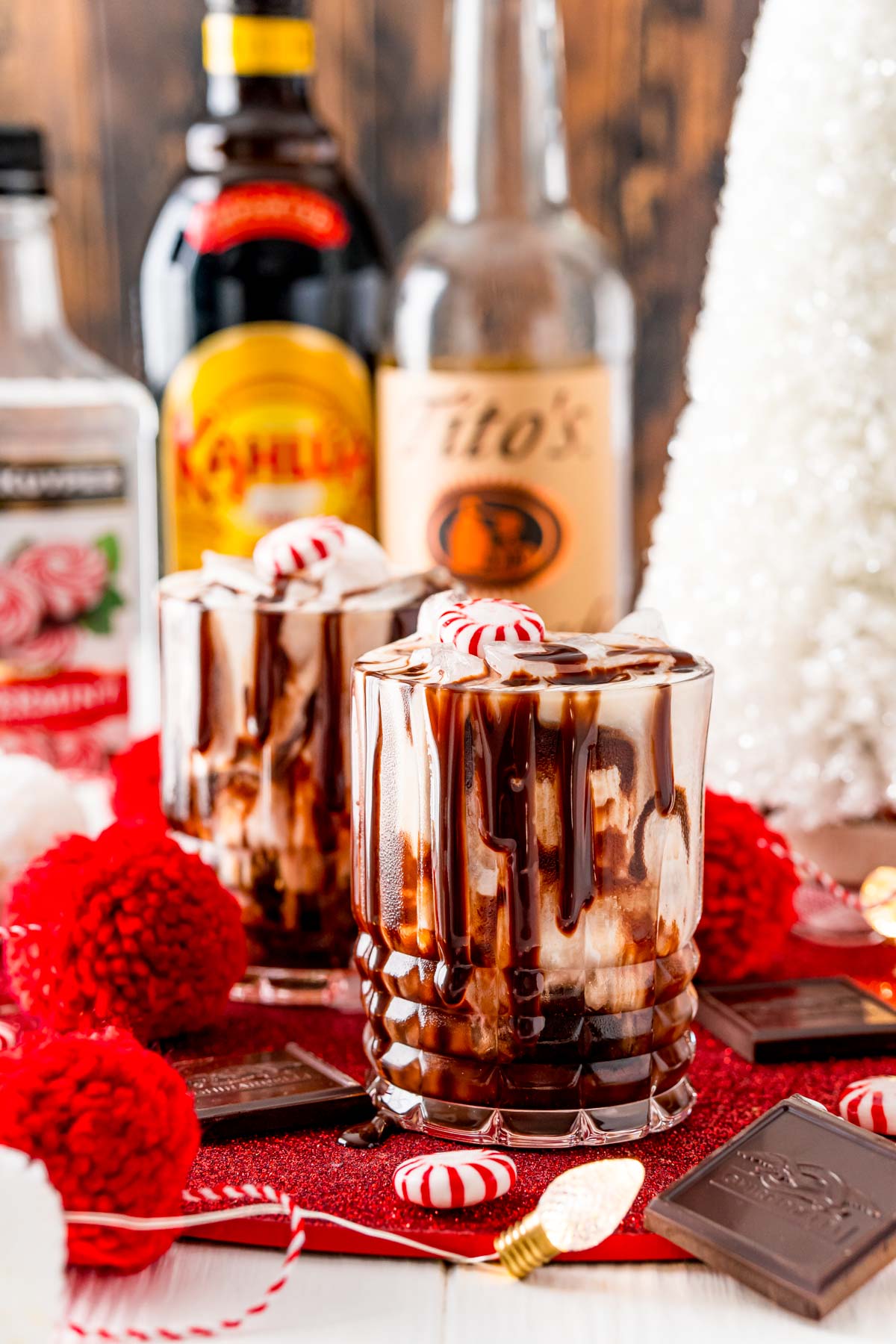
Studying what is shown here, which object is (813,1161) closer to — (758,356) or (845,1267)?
(845,1267)

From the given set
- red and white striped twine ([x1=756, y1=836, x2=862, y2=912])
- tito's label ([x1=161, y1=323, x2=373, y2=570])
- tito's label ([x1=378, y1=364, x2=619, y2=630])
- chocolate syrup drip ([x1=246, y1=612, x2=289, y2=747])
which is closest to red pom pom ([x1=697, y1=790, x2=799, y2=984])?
red and white striped twine ([x1=756, y1=836, x2=862, y2=912])

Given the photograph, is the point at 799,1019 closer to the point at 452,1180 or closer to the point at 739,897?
the point at 739,897

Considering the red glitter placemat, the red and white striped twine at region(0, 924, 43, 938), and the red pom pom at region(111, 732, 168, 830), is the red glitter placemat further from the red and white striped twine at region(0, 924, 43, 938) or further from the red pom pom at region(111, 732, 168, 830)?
the red pom pom at region(111, 732, 168, 830)

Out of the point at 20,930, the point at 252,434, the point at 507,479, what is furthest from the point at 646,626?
the point at 252,434

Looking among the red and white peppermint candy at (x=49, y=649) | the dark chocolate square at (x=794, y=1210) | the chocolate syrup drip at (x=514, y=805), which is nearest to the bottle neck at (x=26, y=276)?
the red and white peppermint candy at (x=49, y=649)

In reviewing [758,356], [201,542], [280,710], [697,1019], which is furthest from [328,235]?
[697,1019]

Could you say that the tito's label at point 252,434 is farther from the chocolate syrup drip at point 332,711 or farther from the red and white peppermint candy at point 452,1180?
the red and white peppermint candy at point 452,1180
